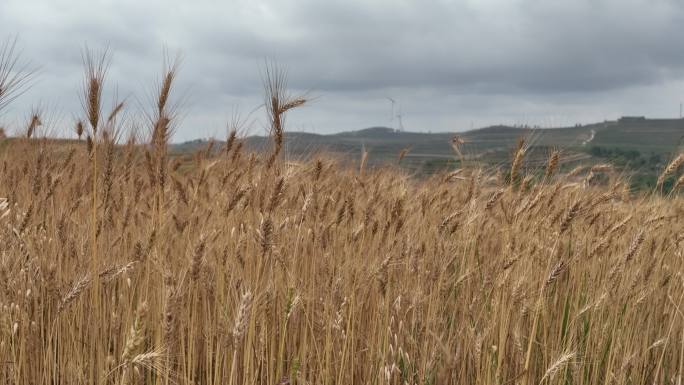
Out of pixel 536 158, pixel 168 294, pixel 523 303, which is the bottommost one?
pixel 523 303

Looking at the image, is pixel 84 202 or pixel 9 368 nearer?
pixel 9 368

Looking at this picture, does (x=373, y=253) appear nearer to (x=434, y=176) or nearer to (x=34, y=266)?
(x=34, y=266)

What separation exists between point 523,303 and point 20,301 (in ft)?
7.04

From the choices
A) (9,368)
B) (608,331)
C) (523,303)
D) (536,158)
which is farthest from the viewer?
(536,158)

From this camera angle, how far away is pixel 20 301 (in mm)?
2492

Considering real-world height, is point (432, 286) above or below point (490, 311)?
above

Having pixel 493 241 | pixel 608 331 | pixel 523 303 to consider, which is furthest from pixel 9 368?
pixel 493 241

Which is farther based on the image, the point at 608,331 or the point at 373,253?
the point at 373,253

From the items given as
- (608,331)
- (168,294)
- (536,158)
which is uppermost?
(536,158)

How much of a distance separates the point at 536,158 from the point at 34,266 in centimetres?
281

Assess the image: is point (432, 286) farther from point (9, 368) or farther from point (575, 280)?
point (9, 368)

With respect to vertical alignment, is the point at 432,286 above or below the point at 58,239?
below

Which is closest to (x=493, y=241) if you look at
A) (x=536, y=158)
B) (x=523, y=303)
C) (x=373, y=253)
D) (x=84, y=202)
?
(x=536, y=158)

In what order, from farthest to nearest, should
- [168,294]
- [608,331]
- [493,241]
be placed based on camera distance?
[493,241] → [608,331] → [168,294]
